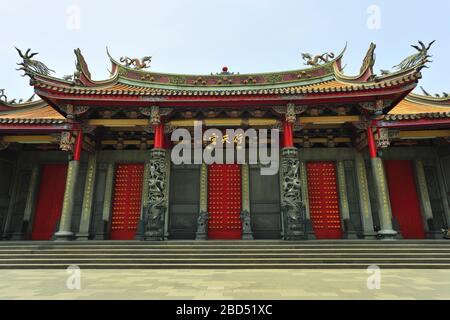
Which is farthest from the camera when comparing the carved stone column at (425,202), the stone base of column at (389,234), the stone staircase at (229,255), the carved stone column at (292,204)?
the carved stone column at (425,202)

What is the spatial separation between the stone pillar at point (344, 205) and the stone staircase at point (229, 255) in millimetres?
2728

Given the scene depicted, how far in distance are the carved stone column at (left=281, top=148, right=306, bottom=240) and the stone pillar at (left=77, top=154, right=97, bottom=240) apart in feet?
25.1

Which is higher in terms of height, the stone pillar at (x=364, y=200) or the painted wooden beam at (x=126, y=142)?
the painted wooden beam at (x=126, y=142)

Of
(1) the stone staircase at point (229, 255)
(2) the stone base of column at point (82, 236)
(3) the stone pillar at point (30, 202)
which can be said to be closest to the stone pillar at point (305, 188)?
(1) the stone staircase at point (229, 255)

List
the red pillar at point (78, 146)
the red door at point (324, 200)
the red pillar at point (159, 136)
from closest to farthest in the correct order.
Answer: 1. the red pillar at point (159, 136)
2. the red pillar at point (78, 146)
3. the red door at point (324, 200)

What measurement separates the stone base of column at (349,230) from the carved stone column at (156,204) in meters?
6.98

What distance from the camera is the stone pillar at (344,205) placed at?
33.6 feet

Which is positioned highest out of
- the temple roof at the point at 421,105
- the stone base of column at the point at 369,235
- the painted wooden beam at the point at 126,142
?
the temple roof at the point at 421,105

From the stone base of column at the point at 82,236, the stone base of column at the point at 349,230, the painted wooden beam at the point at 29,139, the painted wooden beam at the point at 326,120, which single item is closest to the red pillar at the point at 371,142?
the painted wooden beam at the point at 326,120

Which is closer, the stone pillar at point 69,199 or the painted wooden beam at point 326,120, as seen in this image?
the stone pillar at point 69,199

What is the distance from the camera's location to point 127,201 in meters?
11.1

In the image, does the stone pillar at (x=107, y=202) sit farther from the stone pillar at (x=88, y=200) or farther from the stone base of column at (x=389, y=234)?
the stone base of column at (x=389, y=234)

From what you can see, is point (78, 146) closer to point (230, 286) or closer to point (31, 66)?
point (31, 66)
